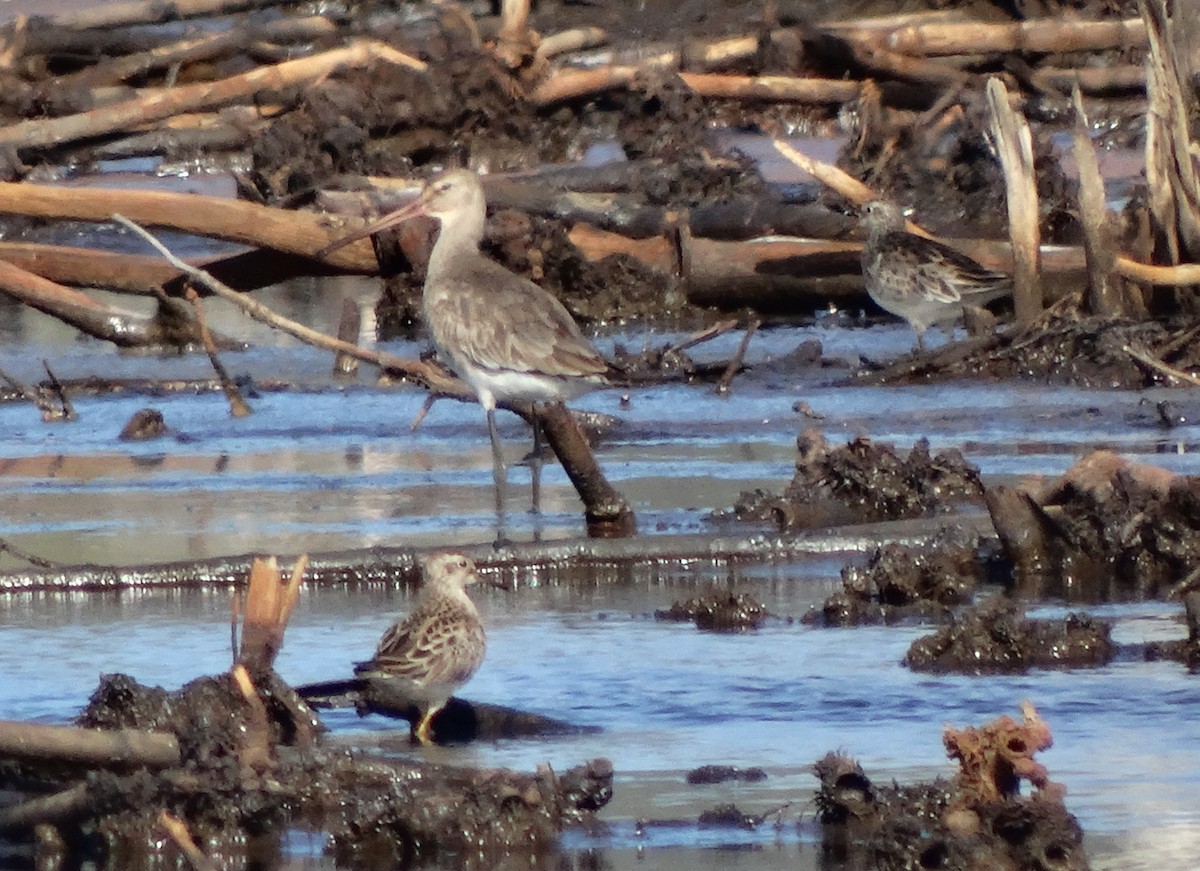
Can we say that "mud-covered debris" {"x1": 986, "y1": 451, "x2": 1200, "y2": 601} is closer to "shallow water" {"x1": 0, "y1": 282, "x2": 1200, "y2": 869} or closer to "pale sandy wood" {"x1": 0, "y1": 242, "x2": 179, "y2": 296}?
"shallow water" {"x1": 0, "y1": 282, "x2": 1200, "y2": 869}

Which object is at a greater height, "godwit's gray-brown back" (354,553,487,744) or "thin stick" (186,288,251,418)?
"thin stick" (186,288,251,418)

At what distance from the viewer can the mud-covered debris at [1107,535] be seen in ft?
25.3

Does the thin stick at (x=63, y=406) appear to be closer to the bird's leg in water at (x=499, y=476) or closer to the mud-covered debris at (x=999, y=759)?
the bird's leg in water at (x=499, y=476)

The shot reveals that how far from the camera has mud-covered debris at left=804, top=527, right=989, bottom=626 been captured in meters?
7.26

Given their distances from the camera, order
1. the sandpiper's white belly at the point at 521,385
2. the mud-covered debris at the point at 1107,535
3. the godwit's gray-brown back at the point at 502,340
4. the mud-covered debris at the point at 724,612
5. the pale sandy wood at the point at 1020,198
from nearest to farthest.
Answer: the mud-covered debris at the point at 724,612 < the mud-covered debris at the point at 1107,535 < the godwit's gray-brown back at the point at 502,340 < the sandpiper's white belly at the point at 521,385 < the pale sandy wood at the point at 1020,198

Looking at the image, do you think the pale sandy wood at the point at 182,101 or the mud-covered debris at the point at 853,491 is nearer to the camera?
the mud-covered debris at the point at 853,491

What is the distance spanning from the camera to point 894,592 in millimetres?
7332

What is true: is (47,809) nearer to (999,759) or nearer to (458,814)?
(458,814)

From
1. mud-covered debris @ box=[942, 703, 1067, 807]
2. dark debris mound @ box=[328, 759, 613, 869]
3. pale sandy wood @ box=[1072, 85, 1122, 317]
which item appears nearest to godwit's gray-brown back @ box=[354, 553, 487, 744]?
dark debris mound @ box=[328, 759, 613, 869]

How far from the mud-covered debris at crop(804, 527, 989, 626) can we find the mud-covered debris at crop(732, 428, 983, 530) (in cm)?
100

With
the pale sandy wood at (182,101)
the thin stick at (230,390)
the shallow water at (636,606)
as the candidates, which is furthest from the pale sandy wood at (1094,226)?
the pale sandy wood at (182,101)

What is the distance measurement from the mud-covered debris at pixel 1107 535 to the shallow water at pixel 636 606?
1.35 ft

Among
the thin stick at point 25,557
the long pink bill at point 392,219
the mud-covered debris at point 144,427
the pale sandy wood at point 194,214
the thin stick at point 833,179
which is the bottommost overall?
the thin stick at point 25,557

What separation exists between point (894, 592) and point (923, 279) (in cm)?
566
